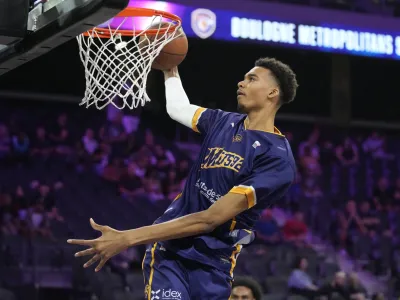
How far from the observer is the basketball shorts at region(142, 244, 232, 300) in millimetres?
3650

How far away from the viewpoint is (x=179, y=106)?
4.15m

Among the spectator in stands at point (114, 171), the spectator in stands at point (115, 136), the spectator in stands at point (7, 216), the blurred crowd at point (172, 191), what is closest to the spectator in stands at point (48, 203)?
the blurred crowd at point (172, 191)

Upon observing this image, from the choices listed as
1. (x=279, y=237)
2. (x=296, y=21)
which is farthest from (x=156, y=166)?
(x=296, y=21)

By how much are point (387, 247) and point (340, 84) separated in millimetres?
4284

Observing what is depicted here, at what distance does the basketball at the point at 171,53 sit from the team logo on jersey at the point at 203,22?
6.85m

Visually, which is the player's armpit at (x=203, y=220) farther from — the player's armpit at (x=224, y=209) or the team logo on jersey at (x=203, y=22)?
the team logo on jersey at (x=203, y=22)

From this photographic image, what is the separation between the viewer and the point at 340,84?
15.4 metres

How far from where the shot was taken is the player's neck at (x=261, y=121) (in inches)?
153

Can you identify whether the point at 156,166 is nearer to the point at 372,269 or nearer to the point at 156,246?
the point at 372,269

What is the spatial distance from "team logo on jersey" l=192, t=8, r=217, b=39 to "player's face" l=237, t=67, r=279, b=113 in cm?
728

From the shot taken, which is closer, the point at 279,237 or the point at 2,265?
the point at 2,265

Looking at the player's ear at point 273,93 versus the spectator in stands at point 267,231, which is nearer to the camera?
the player's ear at point 273,93

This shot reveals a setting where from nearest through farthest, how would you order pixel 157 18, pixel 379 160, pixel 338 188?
pixel 157 18, pixel 338 188, pixel 379 160

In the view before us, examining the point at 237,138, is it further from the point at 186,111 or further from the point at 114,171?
the point at 114,171
